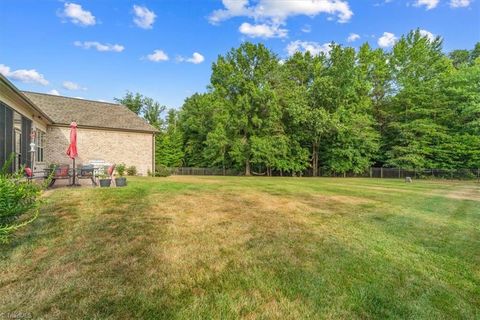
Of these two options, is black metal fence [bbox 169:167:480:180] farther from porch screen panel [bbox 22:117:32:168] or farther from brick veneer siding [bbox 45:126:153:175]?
porch screen panel [bbox 22:117:32:168]

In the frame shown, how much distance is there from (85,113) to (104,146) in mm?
2809

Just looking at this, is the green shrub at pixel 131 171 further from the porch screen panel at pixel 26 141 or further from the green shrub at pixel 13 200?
the green shrub at pixel 13 200

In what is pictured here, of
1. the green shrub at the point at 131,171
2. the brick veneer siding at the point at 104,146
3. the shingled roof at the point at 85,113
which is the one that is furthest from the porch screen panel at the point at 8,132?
the green shrub at the point at 131,171

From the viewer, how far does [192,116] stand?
36.6 metres

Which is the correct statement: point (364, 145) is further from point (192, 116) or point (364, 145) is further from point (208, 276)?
point (208, 276)

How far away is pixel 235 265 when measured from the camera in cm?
364

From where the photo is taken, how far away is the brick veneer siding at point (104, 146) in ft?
53.3

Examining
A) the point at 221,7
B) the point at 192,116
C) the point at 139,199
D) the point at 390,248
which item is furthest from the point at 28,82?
the point at 390,248

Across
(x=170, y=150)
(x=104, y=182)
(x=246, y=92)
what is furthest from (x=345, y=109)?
(x=104, y=182)

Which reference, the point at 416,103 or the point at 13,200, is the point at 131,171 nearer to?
the point at 13,200

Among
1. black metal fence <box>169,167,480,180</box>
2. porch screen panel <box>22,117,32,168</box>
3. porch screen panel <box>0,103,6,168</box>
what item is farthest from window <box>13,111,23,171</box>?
black metal fence <box>169,167,480,180</box>

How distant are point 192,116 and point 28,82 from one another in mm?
17728

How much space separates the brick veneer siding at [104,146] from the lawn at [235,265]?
38.6 feet

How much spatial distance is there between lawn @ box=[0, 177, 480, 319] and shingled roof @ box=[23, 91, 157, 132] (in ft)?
41.0
